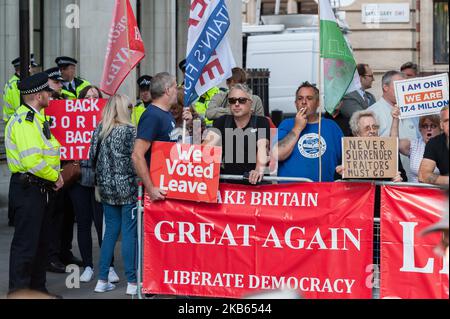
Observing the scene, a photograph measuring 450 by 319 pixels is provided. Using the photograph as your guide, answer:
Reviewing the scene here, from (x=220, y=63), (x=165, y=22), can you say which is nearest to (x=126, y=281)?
(x=220, y=63)

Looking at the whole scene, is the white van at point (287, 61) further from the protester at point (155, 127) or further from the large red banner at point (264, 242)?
the large red banner at point (264, 242)

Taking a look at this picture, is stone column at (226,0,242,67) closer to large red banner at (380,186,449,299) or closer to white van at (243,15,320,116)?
white van at (243,15,320,116)

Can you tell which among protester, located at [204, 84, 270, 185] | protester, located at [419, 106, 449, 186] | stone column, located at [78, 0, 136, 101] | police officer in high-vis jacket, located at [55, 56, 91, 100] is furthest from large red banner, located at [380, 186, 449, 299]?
stone column, located at [78, 0, 136, 101]

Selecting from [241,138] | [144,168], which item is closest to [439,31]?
[241,138]

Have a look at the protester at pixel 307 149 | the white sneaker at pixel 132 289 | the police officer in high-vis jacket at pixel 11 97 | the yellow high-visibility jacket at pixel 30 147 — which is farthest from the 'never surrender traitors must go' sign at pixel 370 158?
the police officer in high-vis jacket at pixel 11 97

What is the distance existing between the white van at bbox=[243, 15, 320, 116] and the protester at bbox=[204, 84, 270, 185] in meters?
13.1

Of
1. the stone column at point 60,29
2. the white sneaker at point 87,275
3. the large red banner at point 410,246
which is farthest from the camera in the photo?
the stone column at point 60,29

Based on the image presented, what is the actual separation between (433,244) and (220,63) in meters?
2.78

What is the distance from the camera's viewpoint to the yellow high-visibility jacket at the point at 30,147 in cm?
907

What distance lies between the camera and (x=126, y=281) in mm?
10492

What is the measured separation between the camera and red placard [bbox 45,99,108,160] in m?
10.9

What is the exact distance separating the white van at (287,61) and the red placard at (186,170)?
13516 millimetres

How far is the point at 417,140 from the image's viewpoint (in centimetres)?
978
